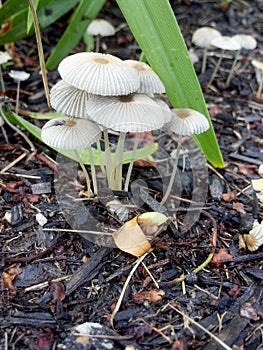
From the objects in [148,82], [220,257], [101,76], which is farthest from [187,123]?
[220,257]

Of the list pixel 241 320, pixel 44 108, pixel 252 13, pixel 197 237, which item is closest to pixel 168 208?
pixel 197 237

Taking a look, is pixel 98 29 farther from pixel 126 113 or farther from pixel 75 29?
pixel 126 113

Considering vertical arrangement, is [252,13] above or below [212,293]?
above

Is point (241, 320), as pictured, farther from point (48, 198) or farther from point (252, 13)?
point (252, 13)

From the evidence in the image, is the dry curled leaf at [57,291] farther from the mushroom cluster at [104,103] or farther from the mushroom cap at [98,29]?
the mushroom cap at [98,29]

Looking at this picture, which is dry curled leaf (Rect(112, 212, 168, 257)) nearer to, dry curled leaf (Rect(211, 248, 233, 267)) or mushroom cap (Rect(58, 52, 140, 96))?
dry curled leaf (Rect(211, 248, 233, 267))
